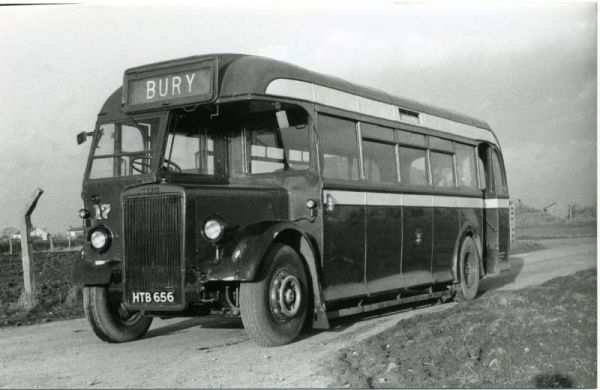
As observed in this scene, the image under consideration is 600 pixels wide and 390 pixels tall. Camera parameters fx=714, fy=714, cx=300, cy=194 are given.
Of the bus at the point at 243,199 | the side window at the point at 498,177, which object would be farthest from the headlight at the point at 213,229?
the side window at the point at 498,177

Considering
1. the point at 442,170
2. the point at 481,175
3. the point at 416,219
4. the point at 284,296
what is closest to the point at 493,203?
the point at 481,175

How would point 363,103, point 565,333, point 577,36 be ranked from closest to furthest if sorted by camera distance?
point 565,333, point 577,36, point 363,103

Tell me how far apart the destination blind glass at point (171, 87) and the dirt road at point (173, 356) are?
2.68 metres

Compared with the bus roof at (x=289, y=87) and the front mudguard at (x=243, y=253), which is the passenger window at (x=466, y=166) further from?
the front mudguard at (x=243, y=253)

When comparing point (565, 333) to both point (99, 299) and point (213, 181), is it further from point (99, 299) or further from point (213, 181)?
point (99, 299)

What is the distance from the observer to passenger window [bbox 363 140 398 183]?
361 inches

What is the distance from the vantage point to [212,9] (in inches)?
299

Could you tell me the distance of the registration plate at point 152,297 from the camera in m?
7.07

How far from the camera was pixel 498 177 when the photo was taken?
13469 mm

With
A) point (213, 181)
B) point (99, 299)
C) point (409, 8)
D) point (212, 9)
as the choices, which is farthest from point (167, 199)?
point (409, 8)

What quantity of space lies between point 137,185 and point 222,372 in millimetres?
2296

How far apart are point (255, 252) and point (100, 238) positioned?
73.8 inches

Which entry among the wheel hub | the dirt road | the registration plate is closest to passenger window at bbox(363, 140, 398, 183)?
the dirt road

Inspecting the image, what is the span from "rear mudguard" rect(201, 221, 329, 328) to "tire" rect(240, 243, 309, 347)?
0.46 ft
